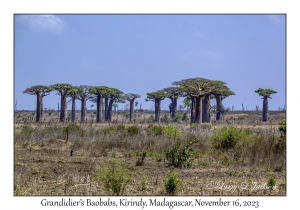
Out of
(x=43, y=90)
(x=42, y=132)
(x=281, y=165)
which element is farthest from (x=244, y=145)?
(x=43, y=90)

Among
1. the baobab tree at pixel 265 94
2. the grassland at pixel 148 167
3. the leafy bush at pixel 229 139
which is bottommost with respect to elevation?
the grassland at pixel 148 167

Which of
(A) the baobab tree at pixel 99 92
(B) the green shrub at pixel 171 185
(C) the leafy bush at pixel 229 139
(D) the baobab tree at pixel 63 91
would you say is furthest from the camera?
(A) the baobab tree at pixel 99 92

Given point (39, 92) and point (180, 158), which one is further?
point (39, 92)

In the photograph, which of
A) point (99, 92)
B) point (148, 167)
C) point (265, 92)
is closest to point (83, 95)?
point (99, 92)

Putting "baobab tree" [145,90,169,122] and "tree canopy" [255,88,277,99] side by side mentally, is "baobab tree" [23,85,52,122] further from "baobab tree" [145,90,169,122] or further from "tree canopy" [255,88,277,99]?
"tree canopy" [255,88,277,99]

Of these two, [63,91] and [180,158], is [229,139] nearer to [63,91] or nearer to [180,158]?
[180,158]

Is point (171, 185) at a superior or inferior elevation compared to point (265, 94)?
inferior

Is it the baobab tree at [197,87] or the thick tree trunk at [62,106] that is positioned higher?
the baobab tree at [197,87]

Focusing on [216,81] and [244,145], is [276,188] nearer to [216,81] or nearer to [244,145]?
[244,145]

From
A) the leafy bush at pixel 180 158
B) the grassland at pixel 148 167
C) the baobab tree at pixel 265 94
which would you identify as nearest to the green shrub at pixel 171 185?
the grassland at pixel 148 167

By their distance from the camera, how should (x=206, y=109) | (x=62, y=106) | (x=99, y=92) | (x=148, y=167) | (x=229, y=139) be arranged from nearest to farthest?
(x=148, y=167) → (x=229, y=139) → (x=206, y=109) → (x=62, y=106) → (x=99, y=92)

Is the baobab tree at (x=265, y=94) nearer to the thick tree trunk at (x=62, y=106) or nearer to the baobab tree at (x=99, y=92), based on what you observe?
the baobab tree at (x=99, y=92)

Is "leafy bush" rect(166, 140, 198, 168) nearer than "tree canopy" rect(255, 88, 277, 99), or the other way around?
"leafy bush" rect(166, 140, 198, 168)

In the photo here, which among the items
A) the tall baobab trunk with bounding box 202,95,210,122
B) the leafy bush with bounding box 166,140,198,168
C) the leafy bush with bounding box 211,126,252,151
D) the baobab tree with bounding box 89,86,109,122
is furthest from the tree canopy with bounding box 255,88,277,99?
the leafy bush with bounding box 166,140,198,168
